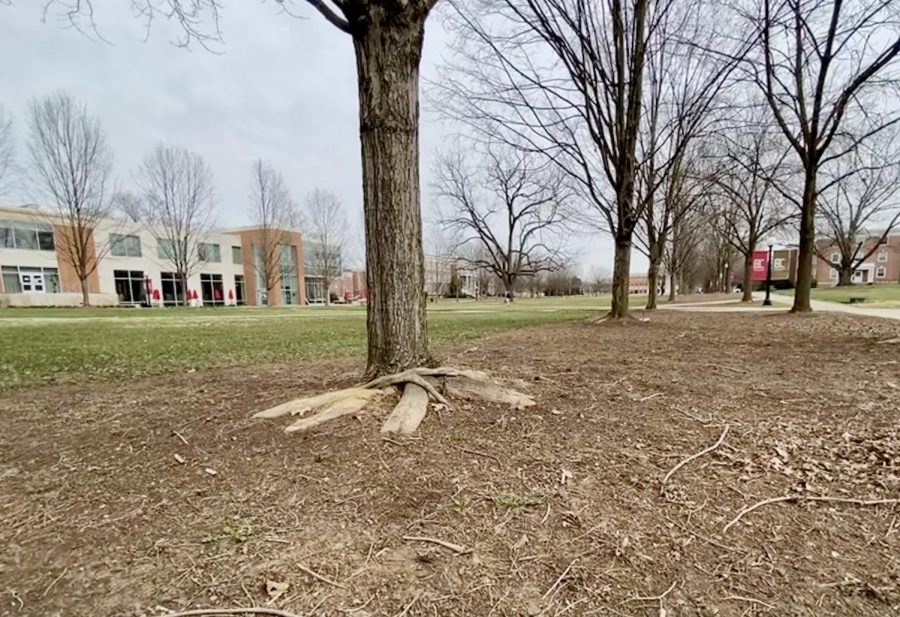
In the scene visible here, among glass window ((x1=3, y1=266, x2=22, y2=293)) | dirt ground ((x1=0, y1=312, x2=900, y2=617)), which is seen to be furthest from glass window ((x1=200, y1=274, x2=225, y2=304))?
dirt ground ((x1=0, y1=312, x2=900, y2=617))

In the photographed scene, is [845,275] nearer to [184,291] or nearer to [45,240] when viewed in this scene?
[184,291]

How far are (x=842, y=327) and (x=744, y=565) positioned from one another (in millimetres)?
8971

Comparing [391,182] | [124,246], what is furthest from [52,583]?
[124,246]

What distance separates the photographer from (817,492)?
1.98 meters

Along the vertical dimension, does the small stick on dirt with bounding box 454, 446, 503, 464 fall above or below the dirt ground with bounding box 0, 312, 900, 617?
above

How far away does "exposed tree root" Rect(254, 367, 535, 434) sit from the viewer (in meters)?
2.73

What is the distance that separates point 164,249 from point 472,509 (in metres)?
43.3

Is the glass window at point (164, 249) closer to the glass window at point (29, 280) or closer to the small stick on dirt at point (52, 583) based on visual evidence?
the glass window at point (29, 280)

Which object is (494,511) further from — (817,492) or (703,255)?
(703,255)

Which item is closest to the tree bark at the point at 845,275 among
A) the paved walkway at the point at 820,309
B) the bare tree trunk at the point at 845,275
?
the bare tree trunk at the point at 845,275

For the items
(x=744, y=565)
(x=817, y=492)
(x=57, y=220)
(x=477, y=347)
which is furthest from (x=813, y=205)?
(x=57, y=220)

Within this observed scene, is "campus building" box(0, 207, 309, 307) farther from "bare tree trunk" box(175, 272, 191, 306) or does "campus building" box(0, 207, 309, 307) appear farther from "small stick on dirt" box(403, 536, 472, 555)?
"small stick on dirt" box(403, 536, 472, 555)

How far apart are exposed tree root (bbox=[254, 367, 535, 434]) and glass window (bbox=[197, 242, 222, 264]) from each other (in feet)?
136

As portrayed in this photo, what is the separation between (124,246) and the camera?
1416 inches
